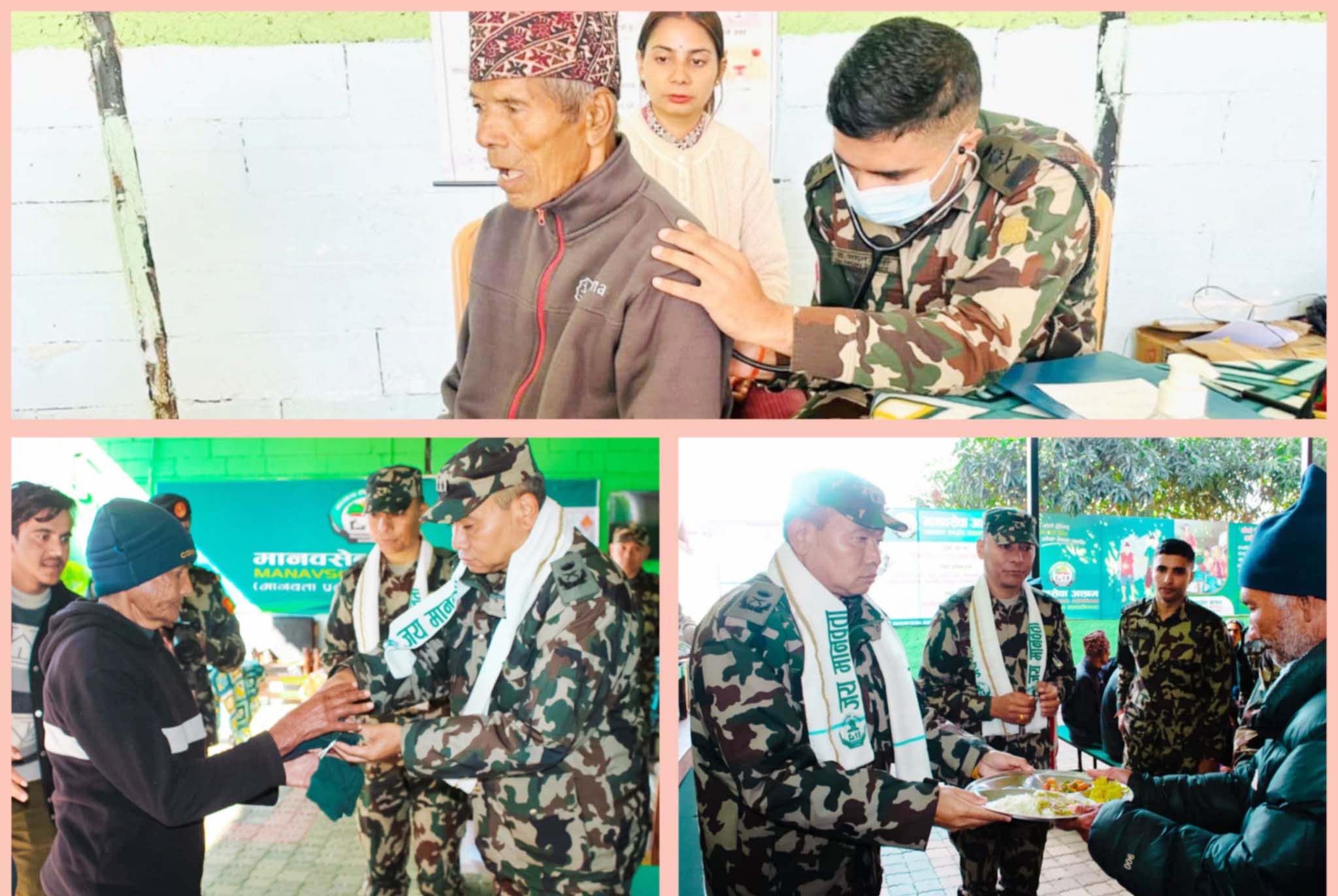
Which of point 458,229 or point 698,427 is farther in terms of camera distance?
point 458,229

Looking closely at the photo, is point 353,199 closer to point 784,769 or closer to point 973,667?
point 784,769

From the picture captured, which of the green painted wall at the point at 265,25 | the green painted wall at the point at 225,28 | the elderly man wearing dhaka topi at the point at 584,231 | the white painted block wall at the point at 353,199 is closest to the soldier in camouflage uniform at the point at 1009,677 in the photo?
the elderly man wearing dhaka topi at the point at 584,231

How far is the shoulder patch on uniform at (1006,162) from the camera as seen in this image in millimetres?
2365

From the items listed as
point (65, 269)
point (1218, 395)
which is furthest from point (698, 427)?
point (65, 269)

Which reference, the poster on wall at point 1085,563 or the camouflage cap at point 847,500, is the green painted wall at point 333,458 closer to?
the camouflage cap at point 847,500

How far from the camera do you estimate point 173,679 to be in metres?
2.23

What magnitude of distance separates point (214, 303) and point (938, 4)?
215cm

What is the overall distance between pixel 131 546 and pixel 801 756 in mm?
1448

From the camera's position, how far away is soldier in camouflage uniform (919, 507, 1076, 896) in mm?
2289

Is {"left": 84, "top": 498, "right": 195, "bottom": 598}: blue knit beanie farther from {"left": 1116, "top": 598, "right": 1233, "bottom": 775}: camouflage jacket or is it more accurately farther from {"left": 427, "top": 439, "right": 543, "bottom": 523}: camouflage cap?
{"left": 1116, "top": 598, "right": 1233, "bottom": 775}: camouflage jacket

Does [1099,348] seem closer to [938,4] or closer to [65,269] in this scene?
[938,4]

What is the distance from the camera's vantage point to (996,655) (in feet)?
7.55

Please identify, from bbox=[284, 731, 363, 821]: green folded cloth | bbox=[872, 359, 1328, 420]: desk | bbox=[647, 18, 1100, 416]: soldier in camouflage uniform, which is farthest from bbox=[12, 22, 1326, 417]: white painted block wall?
bbox=[284, 731, 363, 821]: green folded cloth

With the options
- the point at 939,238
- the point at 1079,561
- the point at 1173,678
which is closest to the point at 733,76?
the point at 939,238
